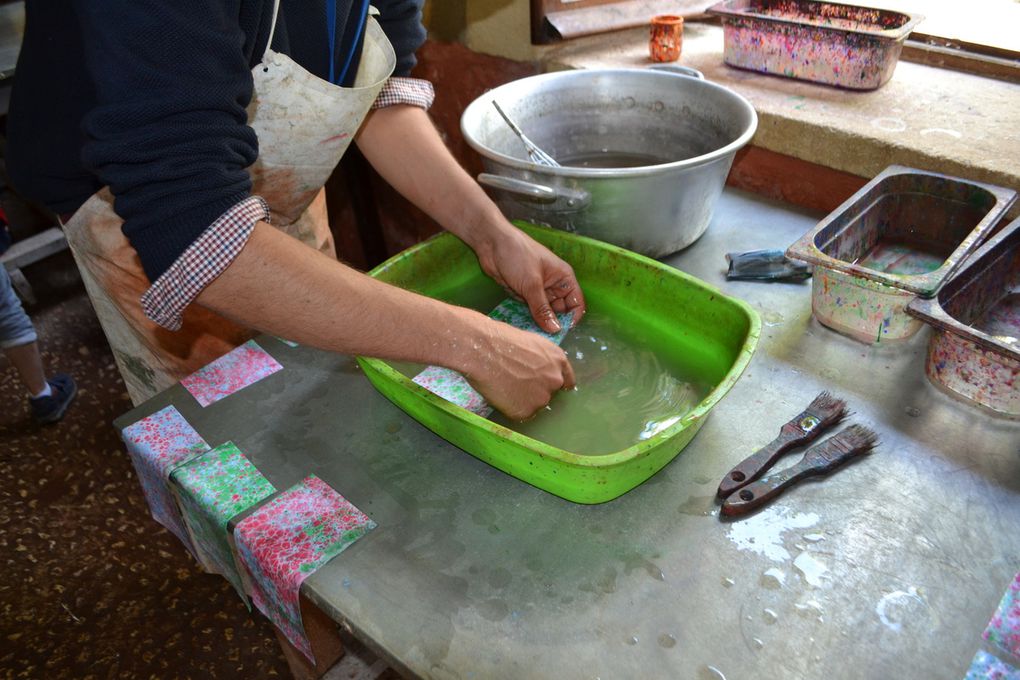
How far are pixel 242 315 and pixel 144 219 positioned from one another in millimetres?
154

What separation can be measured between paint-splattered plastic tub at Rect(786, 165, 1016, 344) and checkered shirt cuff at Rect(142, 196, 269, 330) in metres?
0.79

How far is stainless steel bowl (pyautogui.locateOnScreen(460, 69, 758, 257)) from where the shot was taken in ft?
3.91

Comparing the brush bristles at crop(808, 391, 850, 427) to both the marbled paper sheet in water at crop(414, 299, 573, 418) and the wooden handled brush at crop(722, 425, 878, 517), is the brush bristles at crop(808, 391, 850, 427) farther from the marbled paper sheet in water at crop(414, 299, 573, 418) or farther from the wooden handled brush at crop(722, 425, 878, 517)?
the marbled paper sheet in water at crop(414, 299, 573, 418)

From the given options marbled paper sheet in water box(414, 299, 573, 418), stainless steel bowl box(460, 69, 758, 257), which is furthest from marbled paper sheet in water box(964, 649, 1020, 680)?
stainless steel bowl box(460, 69, 758, 257)

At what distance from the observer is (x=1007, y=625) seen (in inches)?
29.5

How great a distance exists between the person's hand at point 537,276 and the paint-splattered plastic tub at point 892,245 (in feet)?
1.16

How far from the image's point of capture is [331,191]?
2744mm

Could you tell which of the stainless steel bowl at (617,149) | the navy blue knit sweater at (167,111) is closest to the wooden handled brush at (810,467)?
the stainless steel bowl at (617,149)

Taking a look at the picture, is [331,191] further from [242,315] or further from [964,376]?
[964,376]

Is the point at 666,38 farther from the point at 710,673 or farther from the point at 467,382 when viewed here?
the point at 710,673

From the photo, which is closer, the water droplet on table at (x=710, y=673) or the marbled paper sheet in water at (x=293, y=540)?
the water droplet on table at (x=710, y=673)

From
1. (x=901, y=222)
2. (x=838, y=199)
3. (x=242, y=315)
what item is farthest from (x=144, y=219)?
(x=838, y=199)

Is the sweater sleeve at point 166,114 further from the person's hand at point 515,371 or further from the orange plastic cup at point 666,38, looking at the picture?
the orange plastic cup at point 666,38

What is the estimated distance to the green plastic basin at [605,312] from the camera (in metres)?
0.85
